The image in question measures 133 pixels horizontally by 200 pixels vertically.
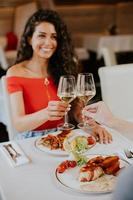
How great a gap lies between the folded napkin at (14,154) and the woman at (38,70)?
290 mm

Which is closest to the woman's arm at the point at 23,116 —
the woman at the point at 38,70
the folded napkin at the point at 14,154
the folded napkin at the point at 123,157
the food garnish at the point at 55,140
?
the woman at the point at 38,70

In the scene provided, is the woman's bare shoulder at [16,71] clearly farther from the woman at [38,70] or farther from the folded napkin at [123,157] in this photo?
the folded napkin at [123,157]

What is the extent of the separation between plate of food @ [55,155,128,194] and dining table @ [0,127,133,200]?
16mm

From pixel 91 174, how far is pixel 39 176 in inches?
7.3

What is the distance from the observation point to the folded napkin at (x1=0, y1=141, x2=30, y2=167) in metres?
1.27

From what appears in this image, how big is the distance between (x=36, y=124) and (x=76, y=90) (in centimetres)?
31

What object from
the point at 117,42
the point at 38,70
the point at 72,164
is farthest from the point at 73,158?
the point at 117,42

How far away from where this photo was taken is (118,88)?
2.02 metres

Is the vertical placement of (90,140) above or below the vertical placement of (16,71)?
below

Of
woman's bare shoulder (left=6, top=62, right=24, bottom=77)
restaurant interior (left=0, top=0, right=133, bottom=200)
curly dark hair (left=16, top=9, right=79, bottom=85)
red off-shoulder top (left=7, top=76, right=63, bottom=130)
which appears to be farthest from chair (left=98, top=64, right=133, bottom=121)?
woman's bare shoulder (left=6, top=62, right=24, bottom=77)

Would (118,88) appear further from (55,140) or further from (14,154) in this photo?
(14,154)

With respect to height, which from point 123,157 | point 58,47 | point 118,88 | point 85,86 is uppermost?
point 58,47

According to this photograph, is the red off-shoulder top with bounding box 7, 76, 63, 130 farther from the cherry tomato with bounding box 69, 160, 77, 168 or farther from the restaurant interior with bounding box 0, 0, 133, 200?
the cherry tomato with bounding box 69, 160, 77, 168

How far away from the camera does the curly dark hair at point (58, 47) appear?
74.1 inches
